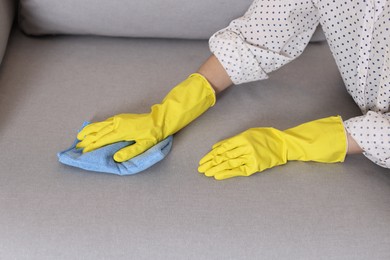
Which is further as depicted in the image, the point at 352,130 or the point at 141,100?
the point at 141,100

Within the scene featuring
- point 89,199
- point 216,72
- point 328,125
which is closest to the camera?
point 89,199

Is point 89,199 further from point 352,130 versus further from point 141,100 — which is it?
point 352,130

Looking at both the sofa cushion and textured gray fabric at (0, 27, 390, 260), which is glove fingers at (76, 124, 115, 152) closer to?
textured gray fabric at (0, 27, 390, 260)

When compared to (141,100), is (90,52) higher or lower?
higher

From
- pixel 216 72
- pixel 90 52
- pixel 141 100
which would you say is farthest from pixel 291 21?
pixel 90 52

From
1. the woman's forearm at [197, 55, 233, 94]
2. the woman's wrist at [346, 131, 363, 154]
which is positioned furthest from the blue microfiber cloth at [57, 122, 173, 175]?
the woman's wrist at [346, 131, 363, 154]

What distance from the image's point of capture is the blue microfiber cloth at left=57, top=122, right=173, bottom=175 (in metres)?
1.04

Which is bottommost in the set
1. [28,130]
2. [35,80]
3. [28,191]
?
[28,191]

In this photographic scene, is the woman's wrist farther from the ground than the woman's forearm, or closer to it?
closer to it

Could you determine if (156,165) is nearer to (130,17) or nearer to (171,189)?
(171,189)

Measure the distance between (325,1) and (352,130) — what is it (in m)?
0.26

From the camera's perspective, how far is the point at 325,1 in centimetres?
116

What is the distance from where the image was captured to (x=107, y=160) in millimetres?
1052

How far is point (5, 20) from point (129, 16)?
264 millimetres
